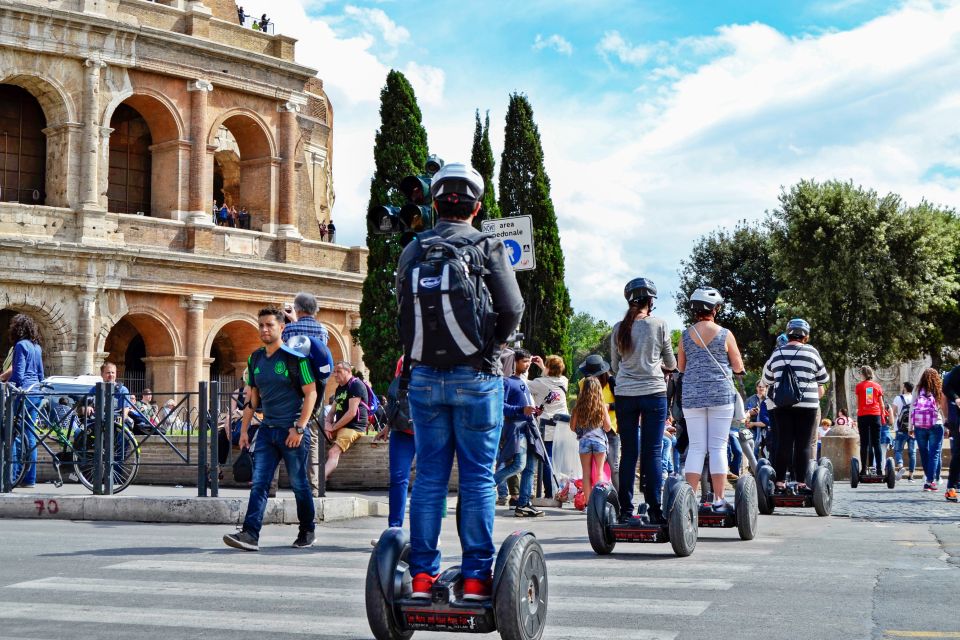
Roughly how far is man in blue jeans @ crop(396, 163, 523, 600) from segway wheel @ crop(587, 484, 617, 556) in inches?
125

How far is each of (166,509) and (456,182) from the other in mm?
7726

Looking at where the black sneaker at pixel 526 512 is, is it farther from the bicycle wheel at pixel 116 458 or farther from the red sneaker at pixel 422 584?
the red sneaker at pixel 422 584

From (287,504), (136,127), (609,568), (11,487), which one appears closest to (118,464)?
(11,487)

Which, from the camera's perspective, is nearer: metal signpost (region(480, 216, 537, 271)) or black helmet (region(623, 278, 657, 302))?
black helmet (region(623, 278, 657, 302))

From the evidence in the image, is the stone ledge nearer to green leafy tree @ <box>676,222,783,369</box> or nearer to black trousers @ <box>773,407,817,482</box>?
black trousers @ <box>773,407,817,482</box>

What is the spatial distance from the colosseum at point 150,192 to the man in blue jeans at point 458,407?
2589 cm

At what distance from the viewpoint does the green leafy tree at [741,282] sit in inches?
2208

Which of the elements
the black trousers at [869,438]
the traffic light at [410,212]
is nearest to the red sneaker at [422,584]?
the traffic light at [410,212]

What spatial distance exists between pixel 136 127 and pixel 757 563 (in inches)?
1168

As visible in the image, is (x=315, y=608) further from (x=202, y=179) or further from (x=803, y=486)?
(x=202, y=179)

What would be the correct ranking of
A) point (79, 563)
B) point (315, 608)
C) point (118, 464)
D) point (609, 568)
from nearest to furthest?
point (315, 608), point (609, 568), point (79, 563), point (118, 464)

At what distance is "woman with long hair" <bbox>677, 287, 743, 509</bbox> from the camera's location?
8.82 m

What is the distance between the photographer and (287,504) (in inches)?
456

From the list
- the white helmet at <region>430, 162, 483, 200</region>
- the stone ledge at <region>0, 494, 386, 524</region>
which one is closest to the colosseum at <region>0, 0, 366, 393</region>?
the stone ledge at <region>0, 494, 386, 524</region>
